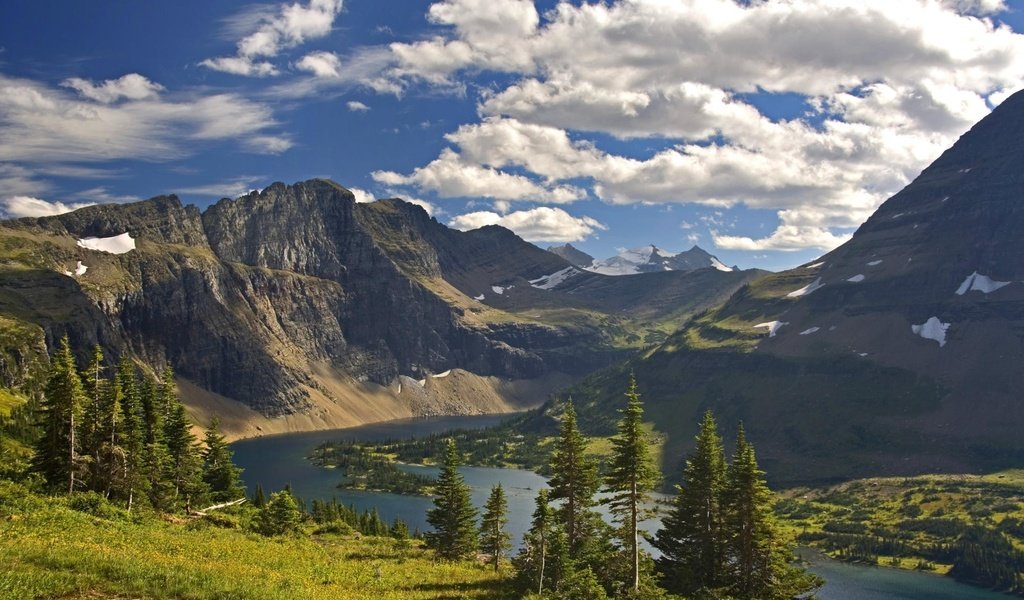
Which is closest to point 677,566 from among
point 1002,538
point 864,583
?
point 864,583

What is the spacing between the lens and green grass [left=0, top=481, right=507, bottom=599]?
93.7ft

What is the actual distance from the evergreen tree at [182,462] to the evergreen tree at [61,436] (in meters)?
11.3

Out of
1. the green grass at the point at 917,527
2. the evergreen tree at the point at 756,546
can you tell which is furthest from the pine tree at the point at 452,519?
the green grass at the point at 917,527

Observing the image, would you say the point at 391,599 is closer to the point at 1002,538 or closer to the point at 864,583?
the point at 864,583

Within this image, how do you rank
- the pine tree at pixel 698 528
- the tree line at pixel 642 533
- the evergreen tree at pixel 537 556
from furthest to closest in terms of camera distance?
1. the pine tree at pixel 698 528
2. the evergreen tree at pixel 537 556
3. the tree line at pixel 642 533

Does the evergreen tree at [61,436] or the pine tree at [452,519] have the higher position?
the evergreen tree at [61,436]

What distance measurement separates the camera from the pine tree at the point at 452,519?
72625 mm

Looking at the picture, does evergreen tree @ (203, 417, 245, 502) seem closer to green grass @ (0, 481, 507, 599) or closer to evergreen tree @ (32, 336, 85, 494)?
green grass @ (0, 481, 507, 599)

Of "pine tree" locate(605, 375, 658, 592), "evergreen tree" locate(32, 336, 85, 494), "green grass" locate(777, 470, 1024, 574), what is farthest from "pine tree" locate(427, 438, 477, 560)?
"green grass" locate(777, 470, 1024, 574)

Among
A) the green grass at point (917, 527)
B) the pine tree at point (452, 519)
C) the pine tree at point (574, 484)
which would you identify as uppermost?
the pine tree at point (574, 484)

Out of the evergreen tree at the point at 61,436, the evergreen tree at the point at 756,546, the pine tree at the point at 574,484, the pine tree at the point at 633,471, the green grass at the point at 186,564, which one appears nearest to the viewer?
the green grass at the point at 186,564

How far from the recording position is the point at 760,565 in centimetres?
5356

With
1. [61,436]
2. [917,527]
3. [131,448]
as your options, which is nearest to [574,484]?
[131,448]

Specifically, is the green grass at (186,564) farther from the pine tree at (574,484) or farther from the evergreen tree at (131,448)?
the pine tree at (574,484)
